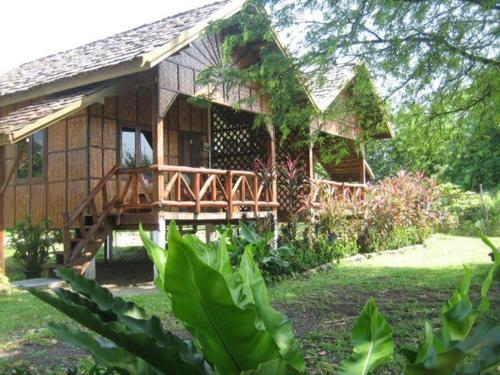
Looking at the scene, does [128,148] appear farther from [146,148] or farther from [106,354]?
[106,354]

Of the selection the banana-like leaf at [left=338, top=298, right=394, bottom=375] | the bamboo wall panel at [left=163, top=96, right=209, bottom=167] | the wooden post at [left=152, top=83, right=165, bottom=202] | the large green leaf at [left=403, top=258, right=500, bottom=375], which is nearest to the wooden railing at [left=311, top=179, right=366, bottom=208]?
the bamboo wall panel at [left=163, top=96, right=209, bottom=167]

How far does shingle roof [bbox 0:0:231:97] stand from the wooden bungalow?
0.19ft

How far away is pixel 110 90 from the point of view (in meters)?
10.3

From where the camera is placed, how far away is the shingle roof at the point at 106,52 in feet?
34.7

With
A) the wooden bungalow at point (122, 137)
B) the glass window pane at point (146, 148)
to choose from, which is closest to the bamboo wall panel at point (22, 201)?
the wooden bungalow at point (122, 137)

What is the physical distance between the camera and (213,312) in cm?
175

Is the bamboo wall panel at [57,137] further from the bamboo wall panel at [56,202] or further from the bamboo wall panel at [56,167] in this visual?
the bamboo wall panel at [56,202]

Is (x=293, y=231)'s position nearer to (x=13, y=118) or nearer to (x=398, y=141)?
(x=398, y=141)

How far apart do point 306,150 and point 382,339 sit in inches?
543

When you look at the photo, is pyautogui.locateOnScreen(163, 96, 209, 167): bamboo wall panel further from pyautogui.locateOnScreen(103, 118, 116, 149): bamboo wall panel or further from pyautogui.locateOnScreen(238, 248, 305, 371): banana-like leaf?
pyautogui.locateOnScreen(238, 248, 305, 371): banana-like leaf

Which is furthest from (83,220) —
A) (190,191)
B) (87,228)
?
(190,191)

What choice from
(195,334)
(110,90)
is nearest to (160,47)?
(110,90)

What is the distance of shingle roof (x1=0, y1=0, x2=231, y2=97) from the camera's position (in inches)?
416

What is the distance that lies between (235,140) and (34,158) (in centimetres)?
575
